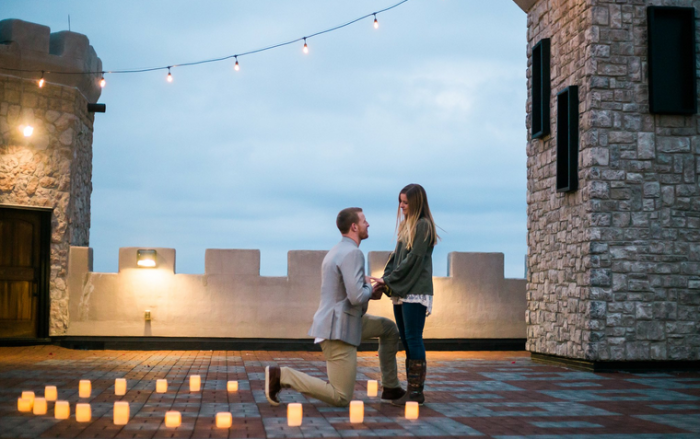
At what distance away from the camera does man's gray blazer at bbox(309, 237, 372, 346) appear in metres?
4.95

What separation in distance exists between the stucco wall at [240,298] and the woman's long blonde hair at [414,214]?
17.1ft

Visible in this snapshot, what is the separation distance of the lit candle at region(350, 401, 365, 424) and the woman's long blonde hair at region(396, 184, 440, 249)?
1354mm

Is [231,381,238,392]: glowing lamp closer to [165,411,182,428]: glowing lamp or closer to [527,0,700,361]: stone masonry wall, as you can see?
[165,411,182,428]: glowing lamp

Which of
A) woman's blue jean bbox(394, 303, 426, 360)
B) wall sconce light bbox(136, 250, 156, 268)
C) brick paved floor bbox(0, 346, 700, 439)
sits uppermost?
wall sconce light bbox(136, 250, 156, 268)

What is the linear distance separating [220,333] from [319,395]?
605cm

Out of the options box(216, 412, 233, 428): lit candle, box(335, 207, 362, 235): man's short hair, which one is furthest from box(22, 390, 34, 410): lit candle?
box(335, 207, 362, 235): man's short hair

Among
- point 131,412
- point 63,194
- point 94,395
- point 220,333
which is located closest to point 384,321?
point 131,412

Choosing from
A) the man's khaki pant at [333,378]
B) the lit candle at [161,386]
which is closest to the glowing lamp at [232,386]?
the lit candle at [161,386]

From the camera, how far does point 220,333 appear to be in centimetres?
1070

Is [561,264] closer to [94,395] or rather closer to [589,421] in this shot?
[589,421]

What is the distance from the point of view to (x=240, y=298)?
10.8m

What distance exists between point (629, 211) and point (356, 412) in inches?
184

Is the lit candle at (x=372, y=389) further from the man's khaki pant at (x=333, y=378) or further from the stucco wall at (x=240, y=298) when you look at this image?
the stucco wall at (x=240, y=298)

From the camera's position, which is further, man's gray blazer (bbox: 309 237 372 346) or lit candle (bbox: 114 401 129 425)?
man's gray blazer (bbox: 309 237 372 346)
